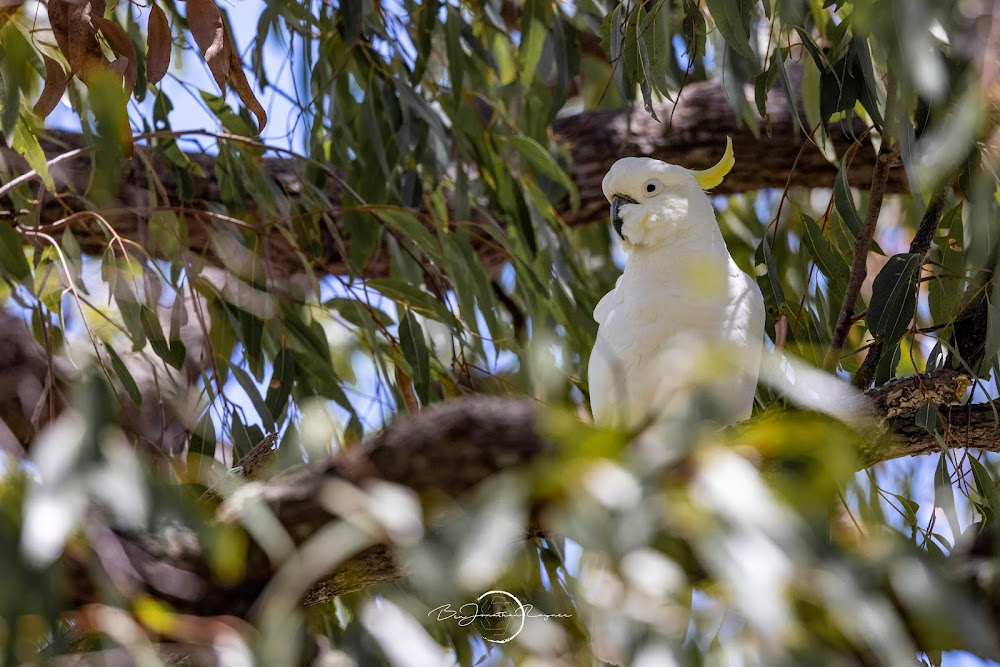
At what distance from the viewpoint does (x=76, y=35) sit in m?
1.30

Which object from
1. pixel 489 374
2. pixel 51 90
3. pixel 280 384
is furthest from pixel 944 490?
pixel 51 90

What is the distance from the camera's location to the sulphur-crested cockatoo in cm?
166

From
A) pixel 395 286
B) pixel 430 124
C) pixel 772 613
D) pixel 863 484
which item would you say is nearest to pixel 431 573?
pixel 772 613

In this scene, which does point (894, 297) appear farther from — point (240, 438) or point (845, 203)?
point (240, 438)

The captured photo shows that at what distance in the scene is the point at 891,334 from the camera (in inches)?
56.3

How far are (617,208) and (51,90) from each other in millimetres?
886

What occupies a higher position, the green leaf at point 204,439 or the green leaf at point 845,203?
the green leaf at point 845,203

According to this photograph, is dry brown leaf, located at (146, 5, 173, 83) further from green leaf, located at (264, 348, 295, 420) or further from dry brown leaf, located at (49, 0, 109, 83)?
green leaf, located at (264, 348, 295, 420)

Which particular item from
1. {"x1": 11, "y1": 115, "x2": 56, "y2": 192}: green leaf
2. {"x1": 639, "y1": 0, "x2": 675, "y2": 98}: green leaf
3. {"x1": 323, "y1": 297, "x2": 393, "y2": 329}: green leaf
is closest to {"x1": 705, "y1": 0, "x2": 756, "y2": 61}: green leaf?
{"x1": 639, "y1": 0, "x2": 675, "y2": 98}: green leaf

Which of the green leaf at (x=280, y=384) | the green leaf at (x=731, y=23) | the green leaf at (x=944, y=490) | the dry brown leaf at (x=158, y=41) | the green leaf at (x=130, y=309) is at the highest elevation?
the dry brown leaf at (x=158, y=41)

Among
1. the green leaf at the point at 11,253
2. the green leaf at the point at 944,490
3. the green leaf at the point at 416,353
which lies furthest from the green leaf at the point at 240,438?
the green leaf at the point at 944,490

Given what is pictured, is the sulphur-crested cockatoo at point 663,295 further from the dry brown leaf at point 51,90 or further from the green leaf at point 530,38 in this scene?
the dry brown leaf at point 51,90

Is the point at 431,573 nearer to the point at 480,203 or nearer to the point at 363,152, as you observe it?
the point at 363,152

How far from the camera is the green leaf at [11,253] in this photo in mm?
1751
